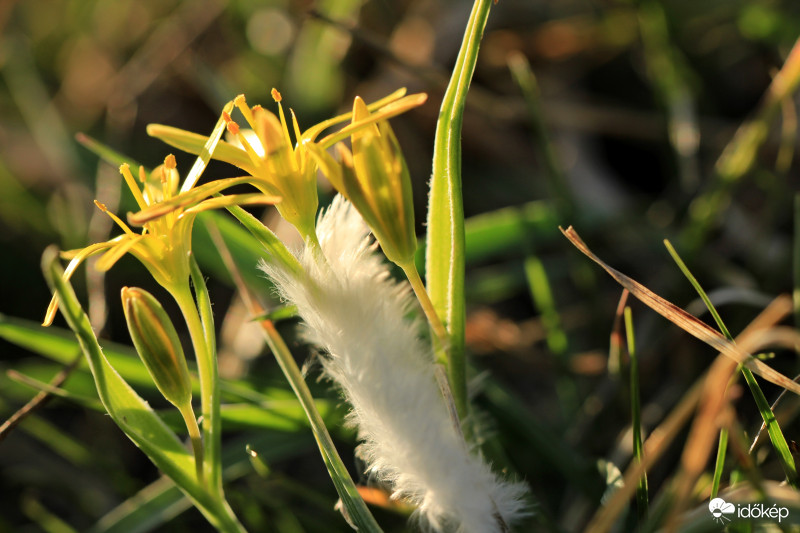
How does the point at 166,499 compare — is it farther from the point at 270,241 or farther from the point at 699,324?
the point at 699,324

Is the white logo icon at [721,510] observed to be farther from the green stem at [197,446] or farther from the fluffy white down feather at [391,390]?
the green stem at [197,446]

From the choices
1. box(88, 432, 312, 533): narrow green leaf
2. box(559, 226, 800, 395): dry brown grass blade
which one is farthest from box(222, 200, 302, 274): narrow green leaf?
box(88, 432, 312, 533): narrow green leaf

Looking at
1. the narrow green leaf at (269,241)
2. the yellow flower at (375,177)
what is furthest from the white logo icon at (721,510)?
the narrow green leaf at (269,241)

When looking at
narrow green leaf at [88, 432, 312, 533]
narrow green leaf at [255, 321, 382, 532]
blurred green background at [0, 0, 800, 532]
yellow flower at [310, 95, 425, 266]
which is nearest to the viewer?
yellow flower at [310, 95, 425, 266]

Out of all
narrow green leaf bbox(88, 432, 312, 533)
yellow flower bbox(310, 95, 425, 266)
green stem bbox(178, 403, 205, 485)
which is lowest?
narrow green leaf bbox(88, 432, 312, 533)

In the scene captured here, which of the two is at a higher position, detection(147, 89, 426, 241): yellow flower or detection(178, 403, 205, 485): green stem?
detection(147, 89, 426, 241): yellow flower

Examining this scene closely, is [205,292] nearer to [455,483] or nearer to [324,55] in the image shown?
[455,483]

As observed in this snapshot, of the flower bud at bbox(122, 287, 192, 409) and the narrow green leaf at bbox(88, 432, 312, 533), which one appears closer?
the flower bud at bbox(122, 287, 192, 409)

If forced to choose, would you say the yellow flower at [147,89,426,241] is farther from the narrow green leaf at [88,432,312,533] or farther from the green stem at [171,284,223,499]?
the narrow green leaf at [88,432,312,533]
